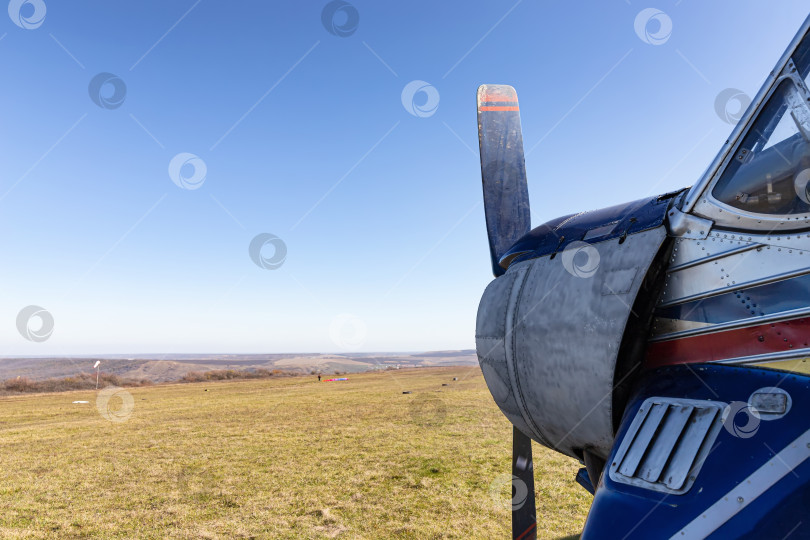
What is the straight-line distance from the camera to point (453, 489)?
25.0 ft

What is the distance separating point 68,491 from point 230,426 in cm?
672

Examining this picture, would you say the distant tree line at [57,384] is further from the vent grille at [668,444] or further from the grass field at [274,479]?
the vent grille at [668,444]

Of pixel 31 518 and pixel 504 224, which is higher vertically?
pixel 504 224

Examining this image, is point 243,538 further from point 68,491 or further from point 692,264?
point 692,264

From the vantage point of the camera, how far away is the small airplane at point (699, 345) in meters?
1.49

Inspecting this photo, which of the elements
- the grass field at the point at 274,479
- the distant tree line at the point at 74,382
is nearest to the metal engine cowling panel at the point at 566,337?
the grass field at the point at 274,479

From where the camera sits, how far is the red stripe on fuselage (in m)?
1.66

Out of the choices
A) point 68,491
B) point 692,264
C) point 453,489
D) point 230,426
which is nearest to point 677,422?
point 692,264

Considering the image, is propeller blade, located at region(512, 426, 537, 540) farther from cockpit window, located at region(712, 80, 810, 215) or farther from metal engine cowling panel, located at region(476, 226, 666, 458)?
cockpit window, located at region(712, 80, 810, 215)

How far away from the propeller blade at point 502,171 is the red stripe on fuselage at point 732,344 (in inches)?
106

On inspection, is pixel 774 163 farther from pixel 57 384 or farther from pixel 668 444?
pixel 57 384

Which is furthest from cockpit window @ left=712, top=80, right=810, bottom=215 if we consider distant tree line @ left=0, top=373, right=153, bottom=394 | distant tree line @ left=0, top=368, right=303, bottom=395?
distant tree line @ left=0, top=373, right=153, bottom=394

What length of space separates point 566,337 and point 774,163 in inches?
50.9

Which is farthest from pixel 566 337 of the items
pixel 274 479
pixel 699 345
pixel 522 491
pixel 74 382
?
pixel 74 382
